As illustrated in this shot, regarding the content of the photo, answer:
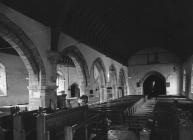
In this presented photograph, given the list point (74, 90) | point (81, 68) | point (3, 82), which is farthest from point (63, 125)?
point (74, 90)

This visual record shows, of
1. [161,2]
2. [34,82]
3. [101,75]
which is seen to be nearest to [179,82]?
[101,75]

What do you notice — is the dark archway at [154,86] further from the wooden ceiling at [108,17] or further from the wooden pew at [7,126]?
the wooden pew at [7,126]

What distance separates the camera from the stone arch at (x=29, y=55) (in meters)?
6.87

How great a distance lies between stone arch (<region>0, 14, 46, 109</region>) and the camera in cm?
687

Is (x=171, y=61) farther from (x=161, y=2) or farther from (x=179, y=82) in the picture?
(x=161, y=2)

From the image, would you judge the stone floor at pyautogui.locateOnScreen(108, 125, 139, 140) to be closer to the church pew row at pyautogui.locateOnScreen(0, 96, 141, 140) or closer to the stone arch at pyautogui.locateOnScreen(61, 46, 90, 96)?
the church pew row at pyautogui.locateOnScreen(0, 96, 141, 140)

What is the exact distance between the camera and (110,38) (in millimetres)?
14969

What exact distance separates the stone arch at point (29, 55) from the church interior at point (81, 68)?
0.03m

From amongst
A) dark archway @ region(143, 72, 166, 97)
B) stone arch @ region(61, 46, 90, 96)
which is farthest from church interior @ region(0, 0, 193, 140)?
dark archway @ region(143, 72, 166, 97)

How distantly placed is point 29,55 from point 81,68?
4.62 meters

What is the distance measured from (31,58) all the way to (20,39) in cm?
83

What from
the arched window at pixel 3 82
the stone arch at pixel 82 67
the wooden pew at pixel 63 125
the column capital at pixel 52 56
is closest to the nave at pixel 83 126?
the wooden pew at pixel 63 125

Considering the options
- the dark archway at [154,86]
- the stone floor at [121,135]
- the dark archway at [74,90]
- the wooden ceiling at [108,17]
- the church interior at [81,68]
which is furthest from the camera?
the dark archway at [154,86]

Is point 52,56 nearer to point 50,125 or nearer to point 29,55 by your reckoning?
point 29,55
